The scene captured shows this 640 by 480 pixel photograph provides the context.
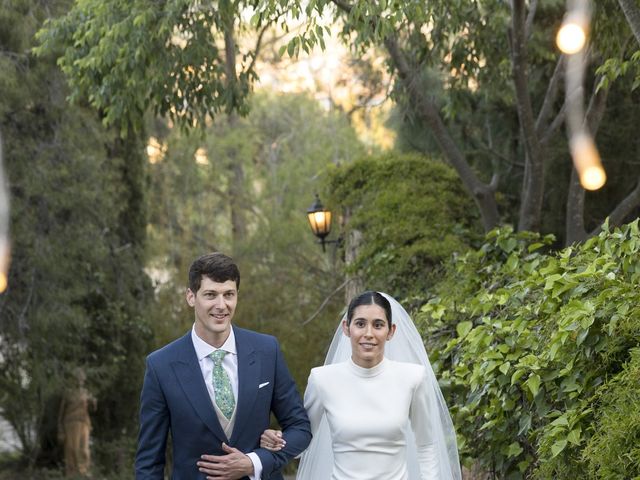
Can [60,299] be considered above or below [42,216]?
below

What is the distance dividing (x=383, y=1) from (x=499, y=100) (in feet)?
21.8

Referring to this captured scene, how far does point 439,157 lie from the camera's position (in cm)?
1483

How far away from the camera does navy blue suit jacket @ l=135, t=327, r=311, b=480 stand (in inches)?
151

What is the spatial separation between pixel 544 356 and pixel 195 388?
1.76 meters

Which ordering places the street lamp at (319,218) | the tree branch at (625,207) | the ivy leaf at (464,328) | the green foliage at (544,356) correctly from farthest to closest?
the street lamp at (319,218) → the tree branch at (625,207) → the ivy leaf at (464,328) → the green foliage at (544,356)

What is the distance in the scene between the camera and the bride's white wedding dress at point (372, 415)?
161 inches

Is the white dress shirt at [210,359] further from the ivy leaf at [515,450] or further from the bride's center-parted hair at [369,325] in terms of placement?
the ivy leaf at [515,450]

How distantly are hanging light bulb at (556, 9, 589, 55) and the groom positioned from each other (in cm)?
632

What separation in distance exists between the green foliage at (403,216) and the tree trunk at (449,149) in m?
0.29

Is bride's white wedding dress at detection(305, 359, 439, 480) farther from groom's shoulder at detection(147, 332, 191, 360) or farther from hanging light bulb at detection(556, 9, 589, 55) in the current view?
hanging light bulb at detection(556, 9, 589, 55)

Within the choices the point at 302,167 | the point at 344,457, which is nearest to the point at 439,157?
the point at 344,457

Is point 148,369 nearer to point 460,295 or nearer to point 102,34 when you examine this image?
point 460,295

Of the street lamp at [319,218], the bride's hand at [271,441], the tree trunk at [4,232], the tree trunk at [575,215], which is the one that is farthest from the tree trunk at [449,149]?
the bride's hand at [271,441]

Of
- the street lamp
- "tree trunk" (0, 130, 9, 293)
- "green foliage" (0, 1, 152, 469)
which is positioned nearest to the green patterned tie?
the street lamp
